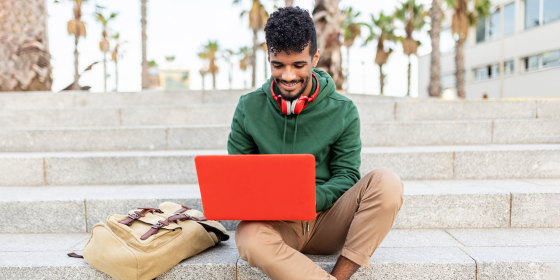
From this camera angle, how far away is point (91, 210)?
104 inches

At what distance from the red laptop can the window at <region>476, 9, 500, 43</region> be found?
23.1 metres

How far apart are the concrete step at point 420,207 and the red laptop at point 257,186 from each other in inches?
39.3

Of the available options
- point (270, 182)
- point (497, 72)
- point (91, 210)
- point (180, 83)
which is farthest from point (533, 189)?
point (497, 72)

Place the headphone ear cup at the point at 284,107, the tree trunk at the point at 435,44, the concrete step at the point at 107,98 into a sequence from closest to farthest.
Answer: the headphone ear cup at the point at 284,107 → the concrete step at the point at 107,98 → the tree trunk at the point at 435,44

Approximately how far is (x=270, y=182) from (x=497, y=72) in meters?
23.1

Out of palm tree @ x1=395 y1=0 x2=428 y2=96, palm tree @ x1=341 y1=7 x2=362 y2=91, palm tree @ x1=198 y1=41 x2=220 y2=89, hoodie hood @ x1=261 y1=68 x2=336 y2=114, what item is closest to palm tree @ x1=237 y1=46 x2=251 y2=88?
palm tree @ x1=198 y1=41 x2=220 y2=89

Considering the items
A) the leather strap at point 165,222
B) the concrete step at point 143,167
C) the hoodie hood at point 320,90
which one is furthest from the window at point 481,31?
the leather strap at point 165,222

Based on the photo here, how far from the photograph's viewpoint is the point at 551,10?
54.3 ft

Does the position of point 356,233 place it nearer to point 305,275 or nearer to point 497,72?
point 305,275

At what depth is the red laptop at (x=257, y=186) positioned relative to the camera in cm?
154

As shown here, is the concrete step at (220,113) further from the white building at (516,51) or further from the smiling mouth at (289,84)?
the white building at (516,51)

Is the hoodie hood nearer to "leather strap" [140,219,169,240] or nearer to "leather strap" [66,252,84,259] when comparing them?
"leather strap" [140,219,169,240]

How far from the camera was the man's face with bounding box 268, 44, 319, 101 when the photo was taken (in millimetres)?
1873

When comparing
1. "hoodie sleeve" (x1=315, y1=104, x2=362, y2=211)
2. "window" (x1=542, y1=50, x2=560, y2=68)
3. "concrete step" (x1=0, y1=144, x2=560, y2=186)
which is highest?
"window" (x1=542, y1=50, x2=560, y2=68)
